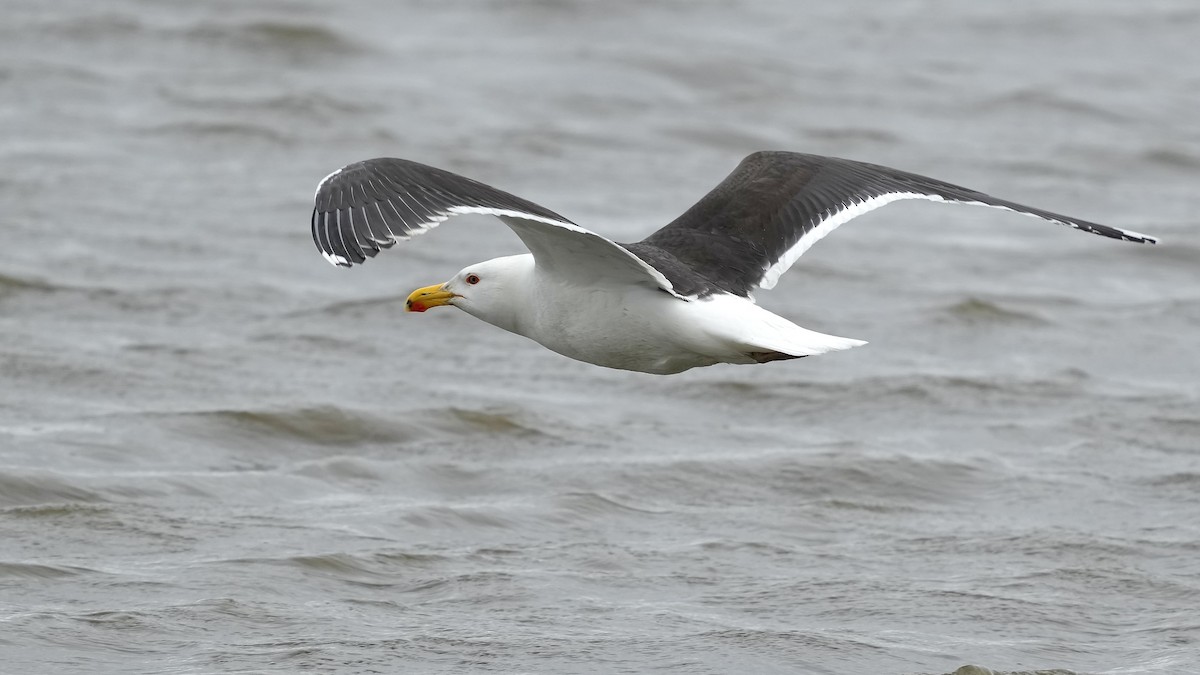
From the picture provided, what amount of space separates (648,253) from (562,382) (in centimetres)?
413

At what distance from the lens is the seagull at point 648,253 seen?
18.9 feet

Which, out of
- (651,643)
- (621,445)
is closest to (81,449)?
(621,445)

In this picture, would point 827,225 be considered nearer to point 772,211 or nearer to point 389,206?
point 772,211

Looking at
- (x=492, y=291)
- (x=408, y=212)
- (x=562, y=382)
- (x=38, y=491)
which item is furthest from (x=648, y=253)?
(x=562, y=382)

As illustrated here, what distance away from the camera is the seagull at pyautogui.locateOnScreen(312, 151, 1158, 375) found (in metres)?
5.75

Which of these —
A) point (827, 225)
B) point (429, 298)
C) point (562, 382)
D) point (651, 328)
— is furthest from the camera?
point (562, 382)

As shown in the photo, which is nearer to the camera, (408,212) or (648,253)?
(408,212)

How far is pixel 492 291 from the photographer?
6.83 metres

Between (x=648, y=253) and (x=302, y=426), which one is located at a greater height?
(x=648, y=253)

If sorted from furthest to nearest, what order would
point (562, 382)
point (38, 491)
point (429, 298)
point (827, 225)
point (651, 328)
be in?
point (562, 382), point (38, 491), point (827, 225), point (429, 298), point (651, 328)

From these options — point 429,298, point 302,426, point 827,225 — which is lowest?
point 302,426

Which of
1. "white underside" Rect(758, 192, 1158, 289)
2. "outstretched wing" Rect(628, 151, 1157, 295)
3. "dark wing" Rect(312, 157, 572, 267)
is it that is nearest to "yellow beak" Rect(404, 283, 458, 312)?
"outstretched wing" Rect(628, 151, 1157, 295)

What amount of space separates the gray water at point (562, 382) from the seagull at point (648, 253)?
4.06 ft

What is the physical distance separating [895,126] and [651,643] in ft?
34.0
